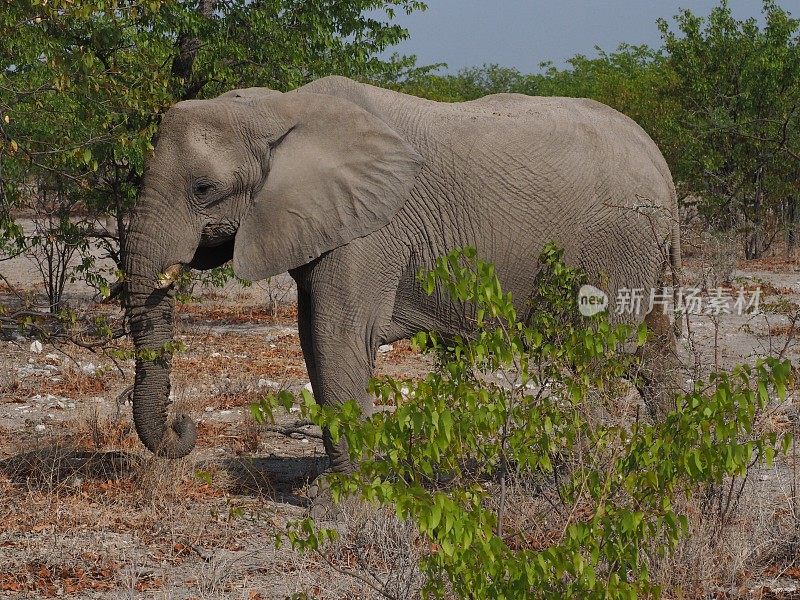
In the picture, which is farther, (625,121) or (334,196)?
(625,121)

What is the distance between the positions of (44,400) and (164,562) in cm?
434

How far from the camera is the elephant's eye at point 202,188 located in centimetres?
671

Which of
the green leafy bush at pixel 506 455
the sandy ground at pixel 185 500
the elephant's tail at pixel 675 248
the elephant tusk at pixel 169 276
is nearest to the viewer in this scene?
the green leafy bush at pixel 506 455

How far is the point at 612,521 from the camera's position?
3668 millimetres

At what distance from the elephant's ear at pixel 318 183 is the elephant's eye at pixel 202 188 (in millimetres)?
260

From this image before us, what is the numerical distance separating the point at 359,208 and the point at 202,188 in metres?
0.88

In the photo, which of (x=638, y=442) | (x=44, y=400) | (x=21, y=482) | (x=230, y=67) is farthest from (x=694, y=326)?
(x=638, y=442)

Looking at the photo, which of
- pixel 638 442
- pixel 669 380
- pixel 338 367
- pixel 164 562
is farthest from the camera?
pixel 669 380

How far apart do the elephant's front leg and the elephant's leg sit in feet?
5.56

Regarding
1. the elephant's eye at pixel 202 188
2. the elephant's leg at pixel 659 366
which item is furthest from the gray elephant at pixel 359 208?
the elephant's leg at pixel 659 366

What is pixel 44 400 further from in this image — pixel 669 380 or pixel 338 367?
pixel 669 380

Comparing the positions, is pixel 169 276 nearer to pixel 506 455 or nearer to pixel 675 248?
pixel 506 455

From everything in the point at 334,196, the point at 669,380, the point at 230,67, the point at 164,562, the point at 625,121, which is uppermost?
the point at 230,67

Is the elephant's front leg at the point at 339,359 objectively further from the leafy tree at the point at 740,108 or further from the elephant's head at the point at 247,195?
the leafy tree at the point at 740,108
